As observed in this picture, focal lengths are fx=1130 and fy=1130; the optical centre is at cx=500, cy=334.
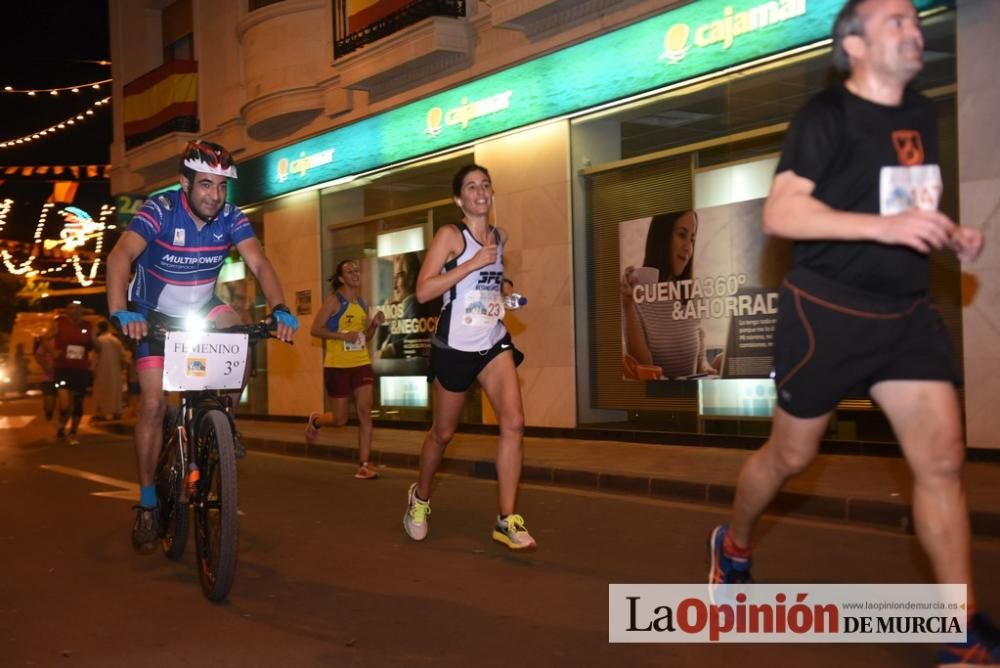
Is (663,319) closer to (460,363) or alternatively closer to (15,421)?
(460,363)

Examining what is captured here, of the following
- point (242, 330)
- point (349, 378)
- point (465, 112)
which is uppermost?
point (465, 112)

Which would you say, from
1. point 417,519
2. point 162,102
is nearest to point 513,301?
point 417,519

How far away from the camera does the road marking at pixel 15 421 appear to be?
20.0 m

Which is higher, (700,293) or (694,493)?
(700,293)

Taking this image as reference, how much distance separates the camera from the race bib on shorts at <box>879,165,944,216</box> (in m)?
3.49

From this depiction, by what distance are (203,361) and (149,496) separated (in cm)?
106

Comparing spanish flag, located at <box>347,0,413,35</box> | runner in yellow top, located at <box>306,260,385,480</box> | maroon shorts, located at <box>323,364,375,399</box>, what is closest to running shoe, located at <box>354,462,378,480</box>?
runner in yellow top, located at <box>306,260,385,480</box>

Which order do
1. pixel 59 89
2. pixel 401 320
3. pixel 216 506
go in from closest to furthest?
pixel 216 506
pixel 401 320
pixel 59 89

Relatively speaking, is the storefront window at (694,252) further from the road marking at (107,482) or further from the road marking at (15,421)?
the road marking at (15,421)

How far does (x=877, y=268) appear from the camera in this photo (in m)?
3.52

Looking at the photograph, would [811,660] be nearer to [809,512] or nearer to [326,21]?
[809,512]

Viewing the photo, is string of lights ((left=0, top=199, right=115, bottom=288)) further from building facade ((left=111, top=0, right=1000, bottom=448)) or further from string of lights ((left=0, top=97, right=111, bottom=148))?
building facade ((left=111, top=0, right=1000, bottom=448))

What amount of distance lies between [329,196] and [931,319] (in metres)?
16.2

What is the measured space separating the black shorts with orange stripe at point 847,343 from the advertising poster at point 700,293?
25.0ft
